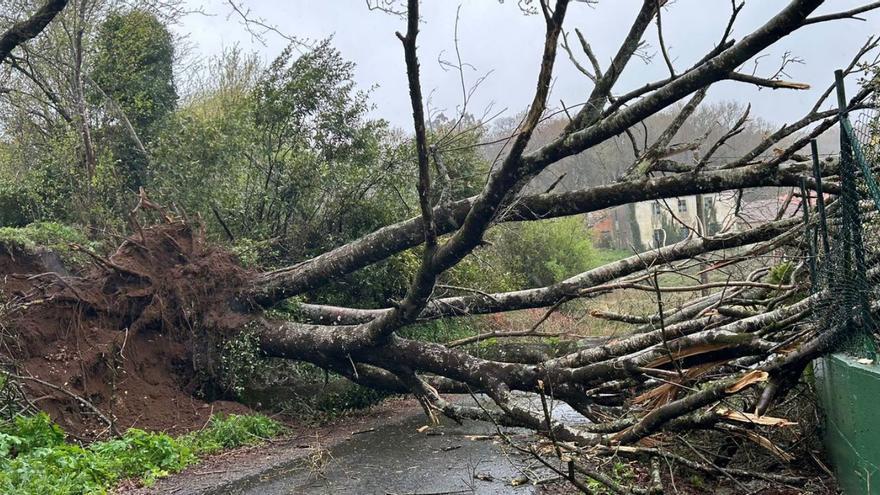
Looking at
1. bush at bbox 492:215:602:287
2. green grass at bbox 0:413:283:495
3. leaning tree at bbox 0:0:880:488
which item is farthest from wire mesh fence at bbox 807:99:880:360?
bush at bbox 492:215:602:287

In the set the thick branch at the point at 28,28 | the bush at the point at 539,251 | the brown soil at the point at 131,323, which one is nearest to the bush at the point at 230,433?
the brown soil at the point at 131,323

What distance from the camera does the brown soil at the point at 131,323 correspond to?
8156 millimetres

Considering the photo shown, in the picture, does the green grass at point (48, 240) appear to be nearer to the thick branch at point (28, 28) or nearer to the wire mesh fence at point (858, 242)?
the thick branch at point (28, 28)

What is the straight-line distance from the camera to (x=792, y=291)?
219 inches

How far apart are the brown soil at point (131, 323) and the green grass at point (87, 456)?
725 mm

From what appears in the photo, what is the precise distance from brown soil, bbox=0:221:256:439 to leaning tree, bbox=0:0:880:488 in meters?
0.03

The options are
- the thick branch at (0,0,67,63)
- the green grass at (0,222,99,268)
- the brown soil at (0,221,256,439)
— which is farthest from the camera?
the green grass at (0,222,99,268)

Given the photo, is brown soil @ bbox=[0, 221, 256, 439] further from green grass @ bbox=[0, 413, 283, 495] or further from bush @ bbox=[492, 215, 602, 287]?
bush @ bbox=[492, 215, 602, 287]

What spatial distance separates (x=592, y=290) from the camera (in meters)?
6.97

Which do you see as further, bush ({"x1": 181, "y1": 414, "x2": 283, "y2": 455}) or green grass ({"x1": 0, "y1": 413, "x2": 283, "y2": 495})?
bush ({"x1": 181, "y1": 414, "x2": 283, "y2": 455})

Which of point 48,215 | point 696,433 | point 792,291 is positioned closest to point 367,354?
point 696,433

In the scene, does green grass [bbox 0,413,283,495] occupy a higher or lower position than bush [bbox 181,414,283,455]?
higher

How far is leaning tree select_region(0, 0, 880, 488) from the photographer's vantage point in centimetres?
457

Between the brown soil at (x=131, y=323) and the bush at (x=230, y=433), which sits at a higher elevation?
the brown soil at (x=131, y=323)
